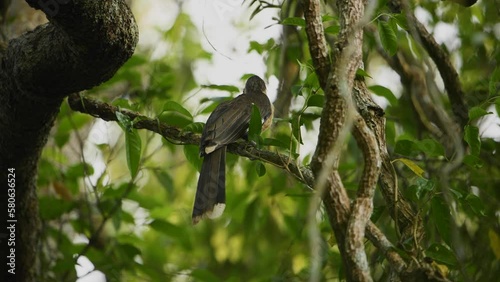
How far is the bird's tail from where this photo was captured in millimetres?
4086

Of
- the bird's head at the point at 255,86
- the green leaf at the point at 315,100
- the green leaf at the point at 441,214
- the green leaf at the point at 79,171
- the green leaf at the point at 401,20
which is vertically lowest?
the green leaf at the point at 441,214

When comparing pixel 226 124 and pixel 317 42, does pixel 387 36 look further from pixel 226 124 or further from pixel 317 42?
pixel 226 124

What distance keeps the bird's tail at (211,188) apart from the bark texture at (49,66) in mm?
886

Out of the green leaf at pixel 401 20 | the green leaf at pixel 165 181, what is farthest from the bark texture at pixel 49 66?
the green leaf at pixel 165 181

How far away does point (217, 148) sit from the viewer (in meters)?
4.31

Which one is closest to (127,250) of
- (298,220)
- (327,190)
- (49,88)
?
(298,220)

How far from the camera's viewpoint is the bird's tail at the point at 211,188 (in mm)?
4086

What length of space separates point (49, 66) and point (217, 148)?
1.25 metres

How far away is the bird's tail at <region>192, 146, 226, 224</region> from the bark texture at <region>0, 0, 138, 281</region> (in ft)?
2.91

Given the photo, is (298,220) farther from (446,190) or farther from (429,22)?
(446,190)

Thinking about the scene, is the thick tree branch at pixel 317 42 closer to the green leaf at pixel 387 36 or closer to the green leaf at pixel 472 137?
the green leaf at pixel 387 36

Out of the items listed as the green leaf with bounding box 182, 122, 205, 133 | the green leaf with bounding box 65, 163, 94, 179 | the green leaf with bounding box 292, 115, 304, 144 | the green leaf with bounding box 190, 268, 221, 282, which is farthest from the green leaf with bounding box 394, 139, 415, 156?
the green leaf with bounding box 65, 163, 94, 179

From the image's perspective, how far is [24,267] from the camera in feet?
13.9

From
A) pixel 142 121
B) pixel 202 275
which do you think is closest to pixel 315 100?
pixel 142 121
